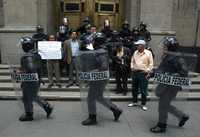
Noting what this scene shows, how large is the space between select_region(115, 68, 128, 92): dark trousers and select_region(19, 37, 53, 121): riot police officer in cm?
310

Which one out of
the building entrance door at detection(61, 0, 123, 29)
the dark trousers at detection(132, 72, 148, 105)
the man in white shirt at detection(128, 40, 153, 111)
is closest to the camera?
the man in white shirt at detection(128, 40, 153, 111)

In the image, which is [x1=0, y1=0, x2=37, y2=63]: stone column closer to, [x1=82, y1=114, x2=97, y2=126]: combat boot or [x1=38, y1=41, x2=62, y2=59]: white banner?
[x1=38, y1=41, x2=62, y2=59]: white banner

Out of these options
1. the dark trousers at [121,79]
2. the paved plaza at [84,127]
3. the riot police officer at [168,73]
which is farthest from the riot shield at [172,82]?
the dark trousers at [121,79]

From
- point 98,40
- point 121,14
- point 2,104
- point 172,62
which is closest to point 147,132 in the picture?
point 172,62

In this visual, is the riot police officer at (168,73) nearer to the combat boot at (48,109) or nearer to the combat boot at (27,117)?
the combat boot at (48,109)

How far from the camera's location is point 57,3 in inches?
631

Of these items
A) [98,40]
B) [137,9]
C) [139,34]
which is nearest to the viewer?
[98,40]

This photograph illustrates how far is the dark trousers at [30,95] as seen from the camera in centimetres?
891

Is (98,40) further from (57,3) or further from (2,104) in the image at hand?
(57,3)

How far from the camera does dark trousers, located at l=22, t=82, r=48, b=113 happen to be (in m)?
8.91

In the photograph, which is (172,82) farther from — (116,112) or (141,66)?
(141,66)

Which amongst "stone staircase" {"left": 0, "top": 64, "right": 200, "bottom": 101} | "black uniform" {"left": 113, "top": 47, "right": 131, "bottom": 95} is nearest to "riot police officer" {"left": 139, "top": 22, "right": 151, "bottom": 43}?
"black uniform" {"left": 113, "top": 47, "right": 131, "bottom": 95}

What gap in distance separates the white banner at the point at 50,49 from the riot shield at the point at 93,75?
3494mm

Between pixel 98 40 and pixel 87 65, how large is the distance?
0.71 metres
